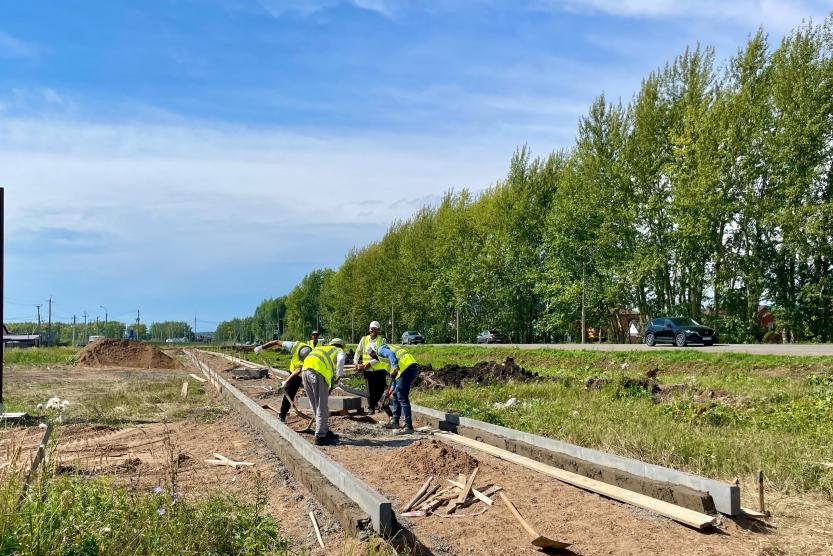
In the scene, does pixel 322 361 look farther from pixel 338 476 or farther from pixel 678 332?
pixel 678 332

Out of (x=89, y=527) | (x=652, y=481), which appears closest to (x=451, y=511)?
(x=652, y=481)

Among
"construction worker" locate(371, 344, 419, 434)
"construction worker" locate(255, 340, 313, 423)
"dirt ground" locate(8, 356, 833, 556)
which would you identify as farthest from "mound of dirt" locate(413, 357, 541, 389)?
"dirt ground" locate(8, 356, 833, 556)

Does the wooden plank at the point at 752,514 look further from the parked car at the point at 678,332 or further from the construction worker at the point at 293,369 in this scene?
the parked car at the point at 678,332

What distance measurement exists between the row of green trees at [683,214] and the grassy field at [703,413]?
1255cm

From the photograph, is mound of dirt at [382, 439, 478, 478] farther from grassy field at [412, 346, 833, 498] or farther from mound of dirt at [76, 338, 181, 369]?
mound of dirt at [76, 338, 181, 369]

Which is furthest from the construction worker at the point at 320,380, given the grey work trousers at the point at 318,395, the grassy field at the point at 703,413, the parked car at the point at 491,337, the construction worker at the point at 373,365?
the parked car at the point at 491,337

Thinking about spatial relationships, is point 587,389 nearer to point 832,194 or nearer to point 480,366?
point 480,366

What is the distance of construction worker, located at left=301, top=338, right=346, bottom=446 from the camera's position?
1032 centimetres

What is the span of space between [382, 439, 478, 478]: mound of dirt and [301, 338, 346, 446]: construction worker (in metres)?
2.00

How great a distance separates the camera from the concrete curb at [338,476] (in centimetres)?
545

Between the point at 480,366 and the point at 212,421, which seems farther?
the point at 480,366

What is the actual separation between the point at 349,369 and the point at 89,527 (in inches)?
845

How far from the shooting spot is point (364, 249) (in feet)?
256

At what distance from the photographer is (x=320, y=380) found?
10.3 m
